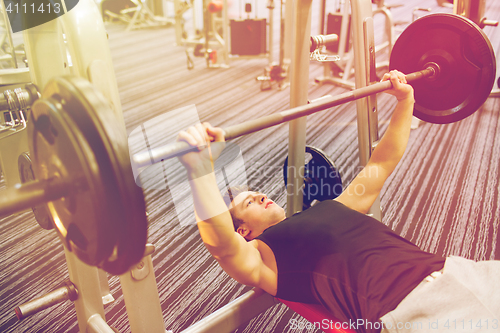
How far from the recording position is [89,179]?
0.60 metres

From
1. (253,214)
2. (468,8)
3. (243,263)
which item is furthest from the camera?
(468,8)

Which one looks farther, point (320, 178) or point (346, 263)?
point (320, 178)

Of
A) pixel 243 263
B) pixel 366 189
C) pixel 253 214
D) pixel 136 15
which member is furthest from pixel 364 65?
pixel 136 15

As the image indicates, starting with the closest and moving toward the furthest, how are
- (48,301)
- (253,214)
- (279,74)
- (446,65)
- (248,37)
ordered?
1. (48,301)
2. (253,214)
3. (446,65)
4. (279,74)
5. (248,37)

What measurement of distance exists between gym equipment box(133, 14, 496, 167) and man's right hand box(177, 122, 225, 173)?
2.36 feet

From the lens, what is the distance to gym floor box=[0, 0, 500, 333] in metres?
1.55

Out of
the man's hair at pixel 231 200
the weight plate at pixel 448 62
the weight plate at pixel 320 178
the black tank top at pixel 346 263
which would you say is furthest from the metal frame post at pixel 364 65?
the man's hair at pixel 231 200

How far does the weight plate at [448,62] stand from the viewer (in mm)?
1388

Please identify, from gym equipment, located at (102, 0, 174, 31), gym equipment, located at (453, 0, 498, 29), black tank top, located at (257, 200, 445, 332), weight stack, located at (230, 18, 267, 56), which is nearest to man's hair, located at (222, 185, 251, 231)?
black tank top, located at (257, 200, 445, 332)

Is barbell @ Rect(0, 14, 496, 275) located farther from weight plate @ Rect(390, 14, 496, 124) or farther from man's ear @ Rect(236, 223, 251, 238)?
weight plate @ Rect(390, 14, 496, 124)

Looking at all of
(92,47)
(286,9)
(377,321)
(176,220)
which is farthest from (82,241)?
(286,9)

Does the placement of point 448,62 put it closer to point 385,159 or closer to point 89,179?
point 385,159

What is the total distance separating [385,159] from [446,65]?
538mm

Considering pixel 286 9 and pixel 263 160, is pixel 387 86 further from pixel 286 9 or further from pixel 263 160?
pixel 286 9
